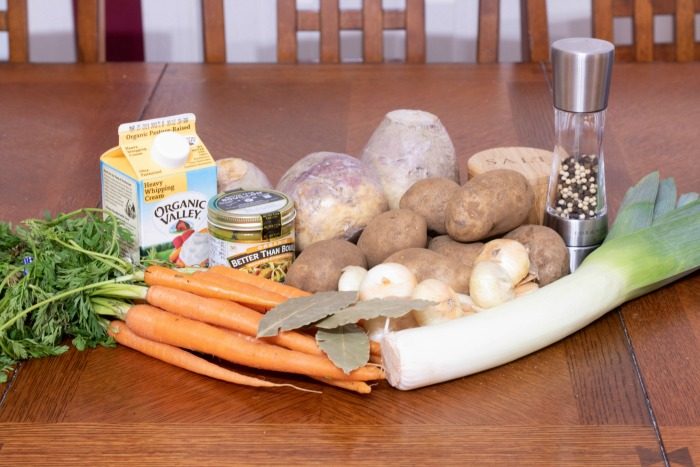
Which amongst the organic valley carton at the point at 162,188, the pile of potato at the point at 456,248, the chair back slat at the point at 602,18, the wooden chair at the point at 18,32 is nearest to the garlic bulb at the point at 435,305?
the pile of potato at the point at 456,248

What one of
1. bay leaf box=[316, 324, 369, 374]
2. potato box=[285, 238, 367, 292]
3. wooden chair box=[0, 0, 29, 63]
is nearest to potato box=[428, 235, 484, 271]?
potato box=[285, 238, 367, 292]

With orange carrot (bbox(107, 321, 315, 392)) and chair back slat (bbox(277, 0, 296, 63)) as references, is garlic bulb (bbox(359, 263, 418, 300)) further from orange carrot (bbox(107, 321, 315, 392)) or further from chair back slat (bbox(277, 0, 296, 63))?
chair back slat (bbox(277, 0, 296, 63))

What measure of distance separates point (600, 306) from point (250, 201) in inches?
17.5

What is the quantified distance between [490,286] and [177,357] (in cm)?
37

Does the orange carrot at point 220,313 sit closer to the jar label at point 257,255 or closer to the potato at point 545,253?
the jar label at point 257,255

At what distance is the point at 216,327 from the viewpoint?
121 cm

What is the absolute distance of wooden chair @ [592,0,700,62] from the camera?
7.09 feet

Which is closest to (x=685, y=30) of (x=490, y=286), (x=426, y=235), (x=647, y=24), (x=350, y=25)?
(x=647, y=24)

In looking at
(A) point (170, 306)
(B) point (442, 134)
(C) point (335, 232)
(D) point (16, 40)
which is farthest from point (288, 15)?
(A) point (170, 306)

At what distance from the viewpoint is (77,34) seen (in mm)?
2146

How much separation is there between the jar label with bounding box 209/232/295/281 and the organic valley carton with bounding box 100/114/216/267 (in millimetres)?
51

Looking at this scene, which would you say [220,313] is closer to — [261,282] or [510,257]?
[261,282]

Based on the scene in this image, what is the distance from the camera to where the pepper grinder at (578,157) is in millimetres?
1323

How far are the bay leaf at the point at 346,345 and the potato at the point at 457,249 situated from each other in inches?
8.5
